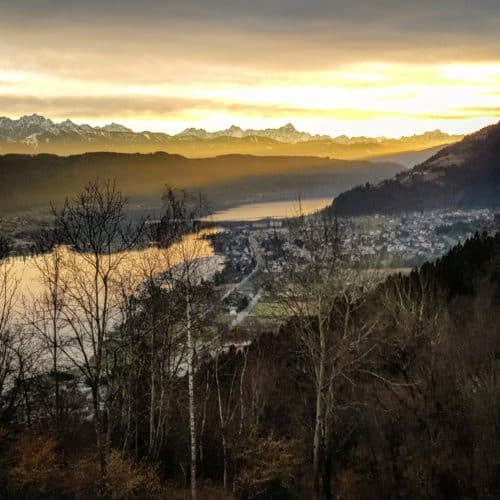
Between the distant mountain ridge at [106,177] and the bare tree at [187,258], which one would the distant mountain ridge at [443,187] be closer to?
the distant mountain ridge at [106,177]

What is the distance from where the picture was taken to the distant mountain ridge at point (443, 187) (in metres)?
144

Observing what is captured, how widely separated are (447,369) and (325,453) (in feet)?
23.4

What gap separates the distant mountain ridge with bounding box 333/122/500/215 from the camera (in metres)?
144

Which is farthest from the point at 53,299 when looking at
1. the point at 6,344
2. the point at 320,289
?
the point at 320,289

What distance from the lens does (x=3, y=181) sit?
5364 inches

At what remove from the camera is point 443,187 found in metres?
155

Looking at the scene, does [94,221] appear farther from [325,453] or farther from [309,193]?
[309,193]

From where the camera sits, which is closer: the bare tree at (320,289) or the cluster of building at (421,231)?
the bare tree at (320,289)

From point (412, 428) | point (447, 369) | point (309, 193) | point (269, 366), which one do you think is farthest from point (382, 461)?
point (309, 193)

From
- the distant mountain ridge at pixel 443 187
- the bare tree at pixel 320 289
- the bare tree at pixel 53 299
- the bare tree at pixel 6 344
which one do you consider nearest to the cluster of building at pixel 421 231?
the distant mountain ridge at pixel 443 187

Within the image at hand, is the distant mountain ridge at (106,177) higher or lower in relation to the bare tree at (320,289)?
higher

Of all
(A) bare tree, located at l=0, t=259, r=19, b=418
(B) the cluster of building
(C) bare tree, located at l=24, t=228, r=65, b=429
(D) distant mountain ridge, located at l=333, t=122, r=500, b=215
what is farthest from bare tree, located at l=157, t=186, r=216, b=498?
(D) distant mountain ridge, located at l=333, t=122, r=500, b=215

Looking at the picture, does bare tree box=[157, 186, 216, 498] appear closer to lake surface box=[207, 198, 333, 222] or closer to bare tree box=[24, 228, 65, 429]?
bare tree box=[24, 228, 65, 429]

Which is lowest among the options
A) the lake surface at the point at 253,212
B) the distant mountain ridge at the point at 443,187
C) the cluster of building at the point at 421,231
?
the cluster of building at the point at 421,231
